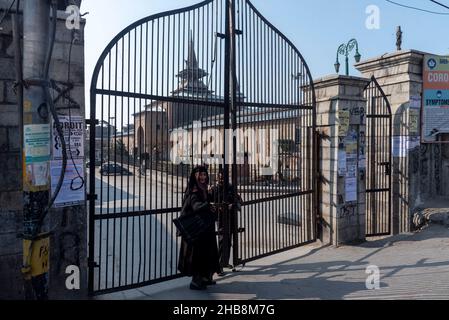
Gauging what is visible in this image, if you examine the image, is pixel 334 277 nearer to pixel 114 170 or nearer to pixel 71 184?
pixel 114 170

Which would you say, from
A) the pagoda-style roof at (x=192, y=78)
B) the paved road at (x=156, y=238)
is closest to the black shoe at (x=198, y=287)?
the paved road at (x=156, y=238)

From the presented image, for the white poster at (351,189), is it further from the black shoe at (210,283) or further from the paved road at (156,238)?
the black shoe at (210,283)

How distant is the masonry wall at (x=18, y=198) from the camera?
3.91 m

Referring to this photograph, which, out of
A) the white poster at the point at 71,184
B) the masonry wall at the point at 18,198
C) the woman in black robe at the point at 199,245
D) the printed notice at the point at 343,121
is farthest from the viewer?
the printed notice at the point at 343,121

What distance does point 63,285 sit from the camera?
414 centimetres

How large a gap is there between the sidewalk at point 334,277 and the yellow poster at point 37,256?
173 centimetres

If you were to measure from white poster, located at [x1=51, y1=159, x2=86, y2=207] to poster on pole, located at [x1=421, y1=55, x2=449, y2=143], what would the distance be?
294 inches

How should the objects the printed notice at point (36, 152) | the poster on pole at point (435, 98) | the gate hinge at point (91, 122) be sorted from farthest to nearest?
the poster on pole at point (435, 98), the gate hinge at point (91, 122), the printed notice at point (36, 152)

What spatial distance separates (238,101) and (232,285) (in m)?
2.63

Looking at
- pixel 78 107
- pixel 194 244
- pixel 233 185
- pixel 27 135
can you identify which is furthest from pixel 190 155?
pixel 27 135

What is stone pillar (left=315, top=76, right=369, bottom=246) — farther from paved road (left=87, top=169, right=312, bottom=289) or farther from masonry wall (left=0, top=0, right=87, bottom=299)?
masonry wall (left=0, top=0, right=87, bottom=299)

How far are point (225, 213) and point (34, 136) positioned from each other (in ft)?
10.4

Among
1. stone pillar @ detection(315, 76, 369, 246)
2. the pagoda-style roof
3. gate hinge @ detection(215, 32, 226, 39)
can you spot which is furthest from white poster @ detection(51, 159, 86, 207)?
stone pillar @ detection(315, 76, 369, 246)

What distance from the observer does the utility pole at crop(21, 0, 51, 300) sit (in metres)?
2.91
